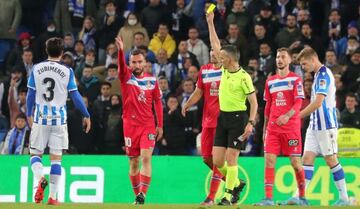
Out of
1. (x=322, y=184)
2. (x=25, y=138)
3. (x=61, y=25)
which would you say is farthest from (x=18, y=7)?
(x=322, y=184)

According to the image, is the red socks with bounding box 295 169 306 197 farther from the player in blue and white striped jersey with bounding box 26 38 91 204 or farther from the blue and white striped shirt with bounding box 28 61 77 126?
the blue and white striped shirt with bounding box 28 61 77 126

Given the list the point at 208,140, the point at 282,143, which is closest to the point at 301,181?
the point at 282,143

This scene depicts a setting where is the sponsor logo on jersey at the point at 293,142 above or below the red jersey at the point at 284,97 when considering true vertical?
below

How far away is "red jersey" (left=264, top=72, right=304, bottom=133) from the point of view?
19969 mm

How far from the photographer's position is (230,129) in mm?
19453

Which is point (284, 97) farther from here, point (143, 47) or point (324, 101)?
point (143, 47)

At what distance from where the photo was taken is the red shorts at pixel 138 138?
67.5 feet

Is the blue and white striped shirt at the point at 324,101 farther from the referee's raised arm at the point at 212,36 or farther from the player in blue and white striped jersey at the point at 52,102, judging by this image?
the player in blue and white striped jersey at the point at 52,102

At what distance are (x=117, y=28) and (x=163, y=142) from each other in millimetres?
4636

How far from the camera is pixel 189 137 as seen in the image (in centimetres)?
2636

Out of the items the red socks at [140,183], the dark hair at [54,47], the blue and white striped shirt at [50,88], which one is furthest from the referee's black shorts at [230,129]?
the dark hair at [54,47]

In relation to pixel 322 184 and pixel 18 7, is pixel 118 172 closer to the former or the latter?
pixel 322 184

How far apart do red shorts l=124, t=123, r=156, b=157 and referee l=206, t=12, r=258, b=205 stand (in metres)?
1.44

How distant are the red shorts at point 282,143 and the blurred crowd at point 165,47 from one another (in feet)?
17.7
